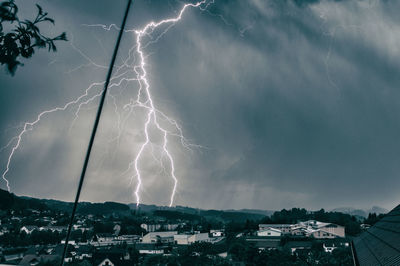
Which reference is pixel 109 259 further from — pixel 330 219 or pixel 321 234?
pixel 330 219

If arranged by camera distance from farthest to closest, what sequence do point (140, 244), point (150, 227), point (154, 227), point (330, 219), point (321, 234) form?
point (154, 227), point (150, 227), point (330, 219), point (321, 234), point (140, 244)

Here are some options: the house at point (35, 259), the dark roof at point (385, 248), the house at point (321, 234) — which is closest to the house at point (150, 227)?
the house at point (321, 234)

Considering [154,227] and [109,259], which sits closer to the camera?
[109,259]

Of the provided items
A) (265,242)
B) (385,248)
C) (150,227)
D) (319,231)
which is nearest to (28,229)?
(265,242)

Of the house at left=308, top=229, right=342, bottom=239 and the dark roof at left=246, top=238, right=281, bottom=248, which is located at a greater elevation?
the house at left=308, top=229, right=342, bottom=239

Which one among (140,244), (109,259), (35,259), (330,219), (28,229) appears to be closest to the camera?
(35,259)

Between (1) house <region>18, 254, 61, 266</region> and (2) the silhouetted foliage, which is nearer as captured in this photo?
(2) the silhouetted foliage

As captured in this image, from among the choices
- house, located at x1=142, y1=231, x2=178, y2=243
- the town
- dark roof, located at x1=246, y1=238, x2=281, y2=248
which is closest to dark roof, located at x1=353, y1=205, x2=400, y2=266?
the town

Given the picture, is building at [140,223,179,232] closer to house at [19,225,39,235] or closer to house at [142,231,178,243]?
house at [142,231,178,243]

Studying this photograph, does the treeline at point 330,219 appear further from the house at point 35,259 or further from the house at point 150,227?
the house at point 35,259

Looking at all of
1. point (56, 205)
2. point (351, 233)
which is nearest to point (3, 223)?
point (56, 205)

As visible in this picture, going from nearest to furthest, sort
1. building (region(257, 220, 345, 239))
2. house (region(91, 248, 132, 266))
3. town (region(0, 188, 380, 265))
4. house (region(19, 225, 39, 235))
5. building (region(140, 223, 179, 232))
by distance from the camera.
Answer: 1. town (region(0, 188, 380, 265))
2. house (region(91, 248, 132, 266))
3. house (region(19, 225, 39, 235))
4. building (region(257, 220, 345, 239))
5. building (region(140, 223, 179, 232))

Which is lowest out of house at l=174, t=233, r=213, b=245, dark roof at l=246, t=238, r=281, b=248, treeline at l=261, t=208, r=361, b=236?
house at l=174, t=233, r=213, b=245
